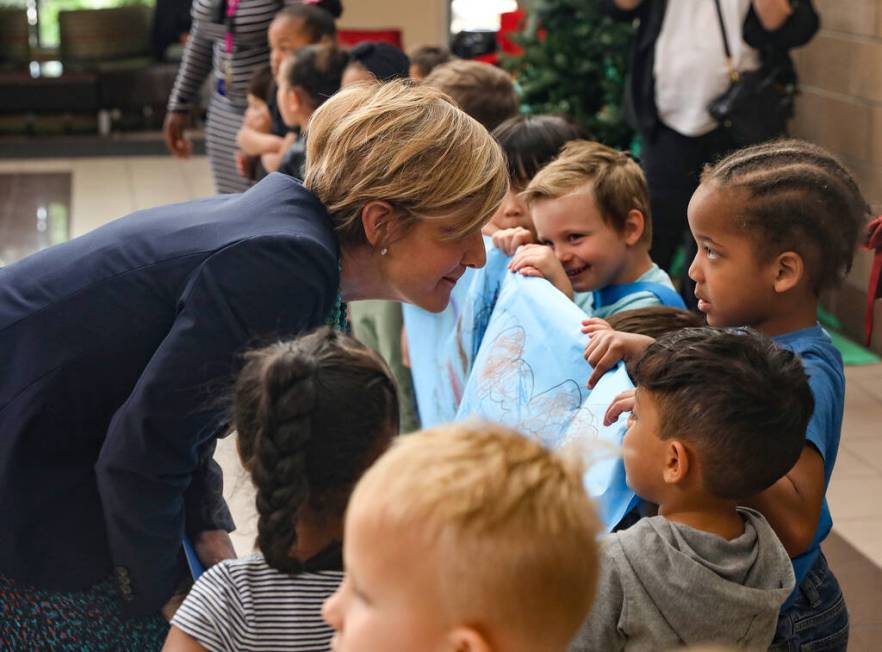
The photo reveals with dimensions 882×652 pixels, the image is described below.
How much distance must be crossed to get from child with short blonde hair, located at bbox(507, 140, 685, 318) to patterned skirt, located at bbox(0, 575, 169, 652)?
48.5 inches

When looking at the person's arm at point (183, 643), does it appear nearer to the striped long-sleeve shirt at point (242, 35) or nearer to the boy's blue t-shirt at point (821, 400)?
the boy's blue t-shirt at point (821, 400)

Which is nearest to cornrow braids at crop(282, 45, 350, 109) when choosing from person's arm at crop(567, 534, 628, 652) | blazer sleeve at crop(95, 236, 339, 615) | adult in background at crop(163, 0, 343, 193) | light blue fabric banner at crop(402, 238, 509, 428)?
adult in background at crop(163, 0, 343, 193)

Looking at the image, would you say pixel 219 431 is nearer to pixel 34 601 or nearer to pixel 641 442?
pixel 34 601

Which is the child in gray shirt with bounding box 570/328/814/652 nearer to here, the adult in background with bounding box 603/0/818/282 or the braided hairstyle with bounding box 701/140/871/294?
the braided hairstyle with bounding box 701/140/871/294

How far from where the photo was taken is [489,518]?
1189mm

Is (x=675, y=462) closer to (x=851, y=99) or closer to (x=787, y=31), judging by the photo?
(x=787, y=31)

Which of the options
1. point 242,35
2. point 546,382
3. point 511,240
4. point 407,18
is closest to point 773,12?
point 242,35

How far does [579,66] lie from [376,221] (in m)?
4.55

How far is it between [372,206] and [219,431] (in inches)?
17.4

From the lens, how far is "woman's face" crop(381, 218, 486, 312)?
214 centimetres

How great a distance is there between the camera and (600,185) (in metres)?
2.90

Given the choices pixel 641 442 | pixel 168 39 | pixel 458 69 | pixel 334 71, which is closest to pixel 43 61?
pixel 168 39

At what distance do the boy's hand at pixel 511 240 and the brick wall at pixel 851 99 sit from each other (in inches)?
129

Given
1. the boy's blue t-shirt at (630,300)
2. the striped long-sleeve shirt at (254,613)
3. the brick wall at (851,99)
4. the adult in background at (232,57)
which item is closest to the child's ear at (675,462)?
the striped long-sleeve shirt at (254,613)
